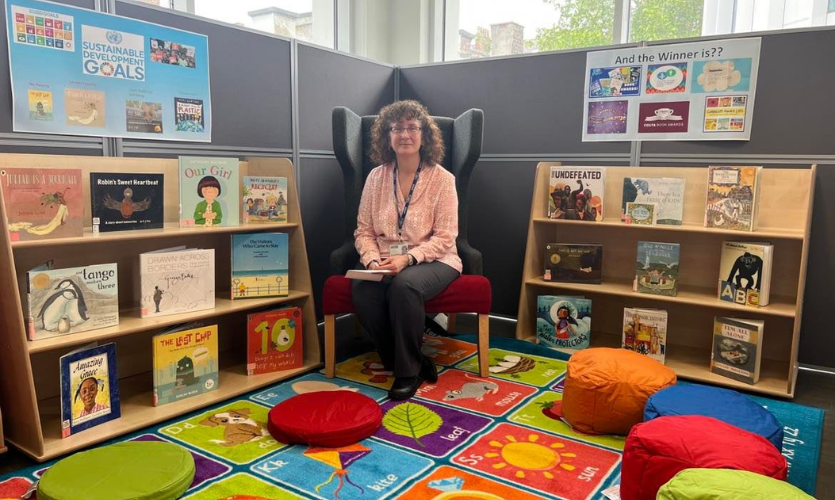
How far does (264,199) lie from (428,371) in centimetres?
110

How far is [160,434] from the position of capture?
89.0 inches

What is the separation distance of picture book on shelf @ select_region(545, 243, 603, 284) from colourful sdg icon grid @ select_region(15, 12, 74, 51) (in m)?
2.44

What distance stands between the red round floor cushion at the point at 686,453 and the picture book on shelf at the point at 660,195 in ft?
4.88

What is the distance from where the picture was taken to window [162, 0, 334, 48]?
3.75m

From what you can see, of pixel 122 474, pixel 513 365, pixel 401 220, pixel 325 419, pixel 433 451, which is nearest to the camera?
pixel 122 474

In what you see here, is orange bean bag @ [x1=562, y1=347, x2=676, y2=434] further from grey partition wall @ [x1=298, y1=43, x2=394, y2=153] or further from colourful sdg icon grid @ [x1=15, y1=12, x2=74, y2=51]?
colourful sdg icon grid @ [x1=15, y1=12, x2=74, y2=51]

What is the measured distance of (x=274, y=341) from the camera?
285 centimetres

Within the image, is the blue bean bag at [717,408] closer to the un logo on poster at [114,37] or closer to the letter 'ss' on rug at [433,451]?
the letter 'ss' on rug at [433,451]

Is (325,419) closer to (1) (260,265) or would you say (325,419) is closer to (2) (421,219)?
(1) (260,265)

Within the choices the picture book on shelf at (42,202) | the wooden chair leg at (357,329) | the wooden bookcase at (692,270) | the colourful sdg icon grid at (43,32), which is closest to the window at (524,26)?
the wooden bookcase at (692,270)

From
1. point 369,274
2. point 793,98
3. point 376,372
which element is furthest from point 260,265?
point 793,98

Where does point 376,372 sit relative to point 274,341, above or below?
below

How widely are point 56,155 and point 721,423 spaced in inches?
98.6

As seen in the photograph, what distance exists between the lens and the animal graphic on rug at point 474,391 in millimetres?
2662
